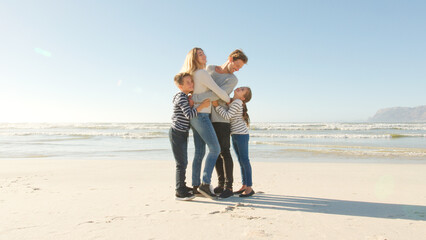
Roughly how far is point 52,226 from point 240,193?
211 cm

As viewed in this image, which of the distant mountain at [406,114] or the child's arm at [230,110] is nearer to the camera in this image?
the child's arm at [230,110]

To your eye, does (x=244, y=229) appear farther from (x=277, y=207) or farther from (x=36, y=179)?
(x=36, y=179)

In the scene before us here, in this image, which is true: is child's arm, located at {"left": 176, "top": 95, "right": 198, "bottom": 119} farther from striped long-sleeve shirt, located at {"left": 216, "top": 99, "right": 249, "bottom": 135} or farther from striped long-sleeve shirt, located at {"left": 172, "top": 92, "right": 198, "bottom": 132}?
striped long-sleeve shirt, located at {"left": 216, "top": 99, "right": 249, "bottom": 135}

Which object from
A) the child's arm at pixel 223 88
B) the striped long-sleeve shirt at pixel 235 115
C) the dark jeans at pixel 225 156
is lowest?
the dark jeans at pixel 225 156

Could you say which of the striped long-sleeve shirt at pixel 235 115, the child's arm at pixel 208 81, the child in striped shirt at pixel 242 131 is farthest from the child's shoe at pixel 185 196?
the child's arm at pixel 208 81

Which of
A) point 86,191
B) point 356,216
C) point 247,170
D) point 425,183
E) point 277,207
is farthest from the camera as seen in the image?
point 425,183

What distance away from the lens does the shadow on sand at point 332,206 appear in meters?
2.83

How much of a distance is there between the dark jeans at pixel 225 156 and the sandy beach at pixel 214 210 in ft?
0.86

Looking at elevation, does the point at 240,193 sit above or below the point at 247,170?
below

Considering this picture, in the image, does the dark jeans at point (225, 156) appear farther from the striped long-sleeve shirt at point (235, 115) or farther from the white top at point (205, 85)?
the white top at point (205, 85)

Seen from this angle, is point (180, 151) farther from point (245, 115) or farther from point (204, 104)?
point (245, 115)

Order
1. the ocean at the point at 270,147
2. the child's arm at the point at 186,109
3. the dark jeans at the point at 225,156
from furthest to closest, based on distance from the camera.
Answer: the ocean at the point at 270,147 → the dark jeans at the point at 225,156 → the child's arm at the point at 186,109

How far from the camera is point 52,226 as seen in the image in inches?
97.7

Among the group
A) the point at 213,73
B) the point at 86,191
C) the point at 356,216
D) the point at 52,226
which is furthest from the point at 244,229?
the point at 86,191
